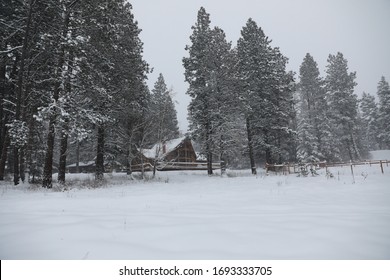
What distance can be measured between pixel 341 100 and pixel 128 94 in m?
34.9

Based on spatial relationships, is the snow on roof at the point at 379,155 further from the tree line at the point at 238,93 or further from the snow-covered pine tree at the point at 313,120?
the tree line at the point at 238,93

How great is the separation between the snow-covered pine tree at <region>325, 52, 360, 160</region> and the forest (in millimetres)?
163

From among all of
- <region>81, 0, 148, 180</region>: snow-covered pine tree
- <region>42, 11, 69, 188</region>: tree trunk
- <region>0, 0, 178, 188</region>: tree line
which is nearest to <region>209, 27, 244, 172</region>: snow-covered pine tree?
<region>81, 0, 148, 180</region>: snow-covered pine tree

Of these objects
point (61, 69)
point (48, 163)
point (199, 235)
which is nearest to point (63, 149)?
point (48, 163)

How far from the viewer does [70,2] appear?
1190cm

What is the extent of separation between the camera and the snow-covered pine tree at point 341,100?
36281 millimetres

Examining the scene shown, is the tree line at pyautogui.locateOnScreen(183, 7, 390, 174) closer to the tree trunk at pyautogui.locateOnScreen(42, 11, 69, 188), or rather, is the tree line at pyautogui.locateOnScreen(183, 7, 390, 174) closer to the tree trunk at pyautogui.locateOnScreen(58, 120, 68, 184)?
the tree trunk at pyautogui.locateOnScreen(58, 120, 68, 184)

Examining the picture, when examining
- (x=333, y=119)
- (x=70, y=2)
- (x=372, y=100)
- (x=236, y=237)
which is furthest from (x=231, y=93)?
(x=372, y=100)

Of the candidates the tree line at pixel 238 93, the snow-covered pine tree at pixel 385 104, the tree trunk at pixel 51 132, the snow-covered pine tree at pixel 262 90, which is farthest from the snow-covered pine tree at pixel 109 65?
the snow-covered pine tree at pixel 385 104

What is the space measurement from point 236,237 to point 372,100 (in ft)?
202

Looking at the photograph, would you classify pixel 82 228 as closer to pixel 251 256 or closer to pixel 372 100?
pixel 251 256

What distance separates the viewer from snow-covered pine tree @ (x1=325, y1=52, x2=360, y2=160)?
36281 millimetres

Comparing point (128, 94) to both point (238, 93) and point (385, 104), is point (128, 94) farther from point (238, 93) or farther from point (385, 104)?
point (385, 104)

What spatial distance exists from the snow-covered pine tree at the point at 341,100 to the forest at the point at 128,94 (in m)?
0.16
